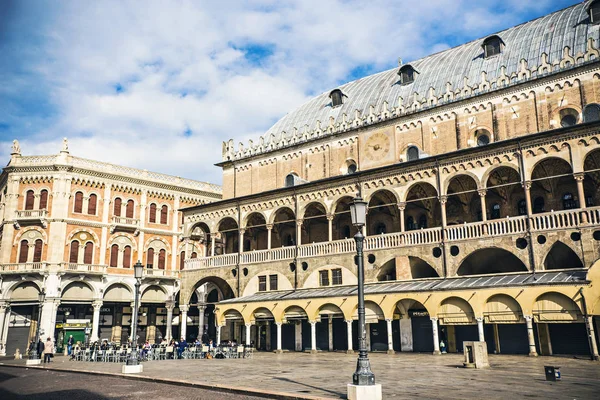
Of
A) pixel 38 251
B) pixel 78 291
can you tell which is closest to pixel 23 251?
pixel 38 251

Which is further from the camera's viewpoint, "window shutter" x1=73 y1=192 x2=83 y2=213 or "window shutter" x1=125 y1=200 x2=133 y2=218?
"window shutter" x1=125 y1=200 x2=133 y2=218

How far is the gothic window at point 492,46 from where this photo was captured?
3748 cm

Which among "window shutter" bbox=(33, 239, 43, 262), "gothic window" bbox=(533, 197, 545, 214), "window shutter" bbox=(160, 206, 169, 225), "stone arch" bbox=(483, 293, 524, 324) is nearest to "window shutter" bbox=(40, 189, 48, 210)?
"window shutter" bbox=(33, 239, 43, 262)

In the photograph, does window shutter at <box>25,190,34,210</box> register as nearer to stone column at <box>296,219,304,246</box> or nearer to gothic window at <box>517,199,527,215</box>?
stone column at <box>296,219,304,246</box>

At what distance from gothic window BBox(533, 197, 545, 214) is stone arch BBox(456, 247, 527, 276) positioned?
3032mm

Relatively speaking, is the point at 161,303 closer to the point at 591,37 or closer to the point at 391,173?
the point at 391,173

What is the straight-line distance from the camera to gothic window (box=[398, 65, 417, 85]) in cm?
4156

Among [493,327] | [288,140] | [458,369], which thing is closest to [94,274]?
[288,140]

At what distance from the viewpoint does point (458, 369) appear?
63.5ft

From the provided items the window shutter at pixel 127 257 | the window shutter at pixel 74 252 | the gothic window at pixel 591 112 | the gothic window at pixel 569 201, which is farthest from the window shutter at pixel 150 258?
the gothic window at pixel 591 112

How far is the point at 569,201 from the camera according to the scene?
101ft

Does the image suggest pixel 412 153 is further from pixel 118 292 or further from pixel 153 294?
pixel 118 292

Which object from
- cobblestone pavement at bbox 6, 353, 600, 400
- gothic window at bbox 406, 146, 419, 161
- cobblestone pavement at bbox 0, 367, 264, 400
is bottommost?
cobblestone pavement at bbox 0, 367, 264, 400

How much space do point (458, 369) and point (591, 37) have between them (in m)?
24.0
